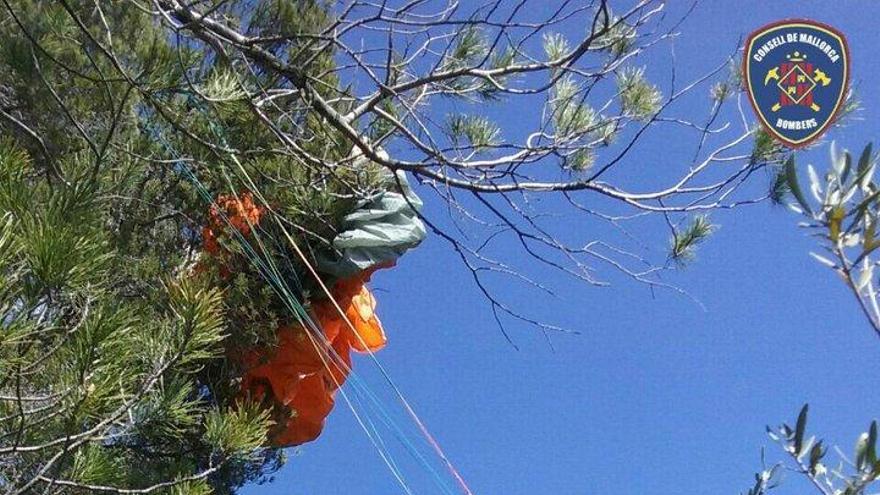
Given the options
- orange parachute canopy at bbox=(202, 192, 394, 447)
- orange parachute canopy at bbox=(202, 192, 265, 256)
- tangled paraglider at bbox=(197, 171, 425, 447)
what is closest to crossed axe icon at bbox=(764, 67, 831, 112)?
tangled paraglider at bbox=(197, 171, 425, 447)

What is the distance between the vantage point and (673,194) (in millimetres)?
2211

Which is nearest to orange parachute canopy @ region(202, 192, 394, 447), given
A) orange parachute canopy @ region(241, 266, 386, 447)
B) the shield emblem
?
orange parachute canopy @ region(241, 266, 386, 447)

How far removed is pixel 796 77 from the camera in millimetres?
1761

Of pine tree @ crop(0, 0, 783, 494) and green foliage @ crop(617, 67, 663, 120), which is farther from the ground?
green foliage @ crop(617, 67, 663, 120)

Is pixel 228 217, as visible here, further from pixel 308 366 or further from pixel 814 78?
pixel 814 78

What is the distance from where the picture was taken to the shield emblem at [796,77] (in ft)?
5.79

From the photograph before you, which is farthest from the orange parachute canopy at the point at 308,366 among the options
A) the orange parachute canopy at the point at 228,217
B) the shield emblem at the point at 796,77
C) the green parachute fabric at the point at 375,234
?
the shield emblem at the point at 796,77

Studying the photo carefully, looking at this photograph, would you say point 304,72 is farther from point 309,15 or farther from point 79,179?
point 309,15

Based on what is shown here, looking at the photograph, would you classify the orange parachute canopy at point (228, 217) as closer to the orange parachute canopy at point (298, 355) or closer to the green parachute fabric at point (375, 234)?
the orange parachute canopy at point (298, 355)

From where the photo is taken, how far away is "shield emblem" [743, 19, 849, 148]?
1766 millimetres

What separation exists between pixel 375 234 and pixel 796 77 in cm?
105

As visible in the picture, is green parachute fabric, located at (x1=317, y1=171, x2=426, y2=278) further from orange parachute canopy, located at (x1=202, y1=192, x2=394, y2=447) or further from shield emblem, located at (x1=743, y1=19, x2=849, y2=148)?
shield emblem, located at (x1=743, y1=19, x2=849, y2=148)

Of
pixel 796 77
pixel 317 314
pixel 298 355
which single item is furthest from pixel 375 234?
pixel 796 77

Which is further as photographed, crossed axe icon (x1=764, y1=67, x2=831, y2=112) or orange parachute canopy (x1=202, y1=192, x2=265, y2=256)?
orange parachute canopy (x1=202, y1=192, x2=265, y2=256)
